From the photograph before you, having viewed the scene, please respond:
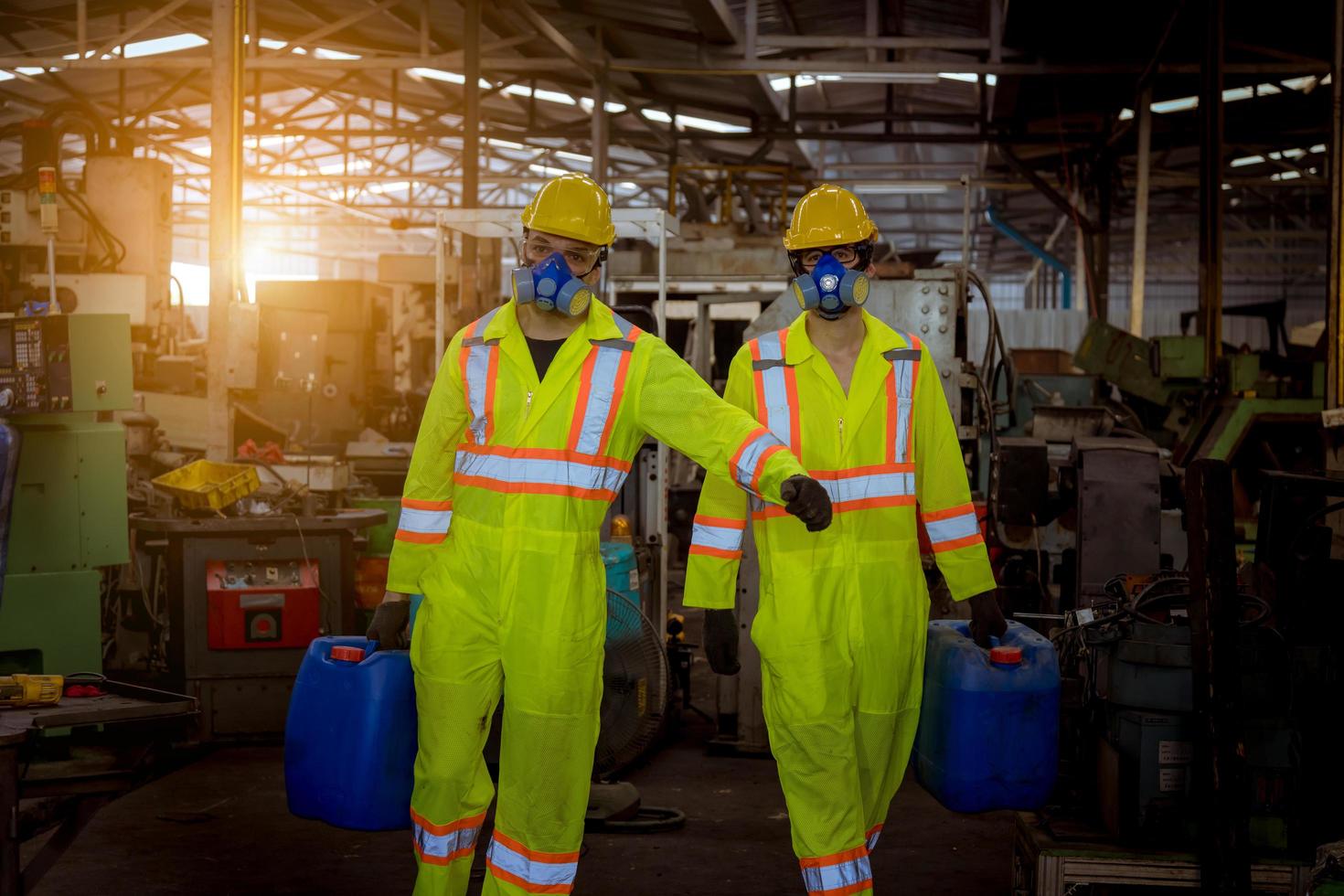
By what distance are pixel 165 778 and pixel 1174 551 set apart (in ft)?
14.4

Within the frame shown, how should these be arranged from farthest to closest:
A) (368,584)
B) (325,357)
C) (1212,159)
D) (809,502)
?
(325,357) < (1212,159) < (368,584) < (809,502)

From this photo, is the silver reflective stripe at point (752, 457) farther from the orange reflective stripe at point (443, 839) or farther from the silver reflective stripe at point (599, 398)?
the orange reflective stripe at point (443, 839)

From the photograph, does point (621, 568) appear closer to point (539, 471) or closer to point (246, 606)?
point (246, 606)

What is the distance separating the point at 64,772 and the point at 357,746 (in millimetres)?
652

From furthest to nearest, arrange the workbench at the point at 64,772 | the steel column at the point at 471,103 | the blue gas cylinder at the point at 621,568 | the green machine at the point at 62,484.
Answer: the steel column at the point at 471,103 < the blue gas cylinder at the point at 621,568 < the green machine at the point at 62,484 < the workbench at the point at 64,772

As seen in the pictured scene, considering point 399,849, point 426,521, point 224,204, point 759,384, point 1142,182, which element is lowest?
point 399,849

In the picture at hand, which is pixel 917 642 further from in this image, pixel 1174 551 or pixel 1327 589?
pixel 1174 551

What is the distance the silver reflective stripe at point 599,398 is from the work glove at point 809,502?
0.52 m

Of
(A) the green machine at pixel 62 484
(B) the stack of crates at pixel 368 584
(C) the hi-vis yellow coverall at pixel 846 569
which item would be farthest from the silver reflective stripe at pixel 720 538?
(B) the stack of crates at pixel 368 584

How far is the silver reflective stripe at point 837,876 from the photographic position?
301 cm

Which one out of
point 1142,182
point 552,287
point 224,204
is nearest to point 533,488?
point 552,287

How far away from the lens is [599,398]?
3.19 meters

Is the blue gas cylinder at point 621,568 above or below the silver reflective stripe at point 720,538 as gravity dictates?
below

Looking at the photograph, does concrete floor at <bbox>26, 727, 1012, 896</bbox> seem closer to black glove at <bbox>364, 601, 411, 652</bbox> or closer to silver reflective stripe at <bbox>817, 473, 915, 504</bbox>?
black glove at <bbox>364, 601, 411, 652</bbox>
